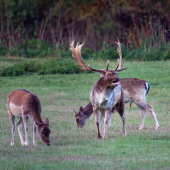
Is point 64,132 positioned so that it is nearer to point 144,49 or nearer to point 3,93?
point 3,93

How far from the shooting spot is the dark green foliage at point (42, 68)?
64.4 ft

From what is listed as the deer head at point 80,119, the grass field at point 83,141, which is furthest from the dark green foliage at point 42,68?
the deer head at point 80,119

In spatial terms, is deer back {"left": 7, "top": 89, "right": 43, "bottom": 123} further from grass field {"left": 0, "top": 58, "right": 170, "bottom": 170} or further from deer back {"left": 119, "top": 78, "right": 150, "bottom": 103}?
deer back {"left": 119, "top": 78, "right": 150, "bottom": 103}

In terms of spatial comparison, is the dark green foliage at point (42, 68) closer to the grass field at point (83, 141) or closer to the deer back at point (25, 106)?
the grass field at point (83, 141)

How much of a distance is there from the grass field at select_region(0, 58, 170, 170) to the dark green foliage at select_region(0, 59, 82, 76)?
7.44 feet

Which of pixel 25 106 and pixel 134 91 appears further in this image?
pixel 134 91

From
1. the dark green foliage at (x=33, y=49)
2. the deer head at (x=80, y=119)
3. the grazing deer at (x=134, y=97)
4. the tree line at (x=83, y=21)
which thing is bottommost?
the deer head at (x=80, y=119)

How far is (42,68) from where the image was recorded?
66.6 ft

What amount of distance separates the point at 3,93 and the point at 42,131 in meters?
8.46

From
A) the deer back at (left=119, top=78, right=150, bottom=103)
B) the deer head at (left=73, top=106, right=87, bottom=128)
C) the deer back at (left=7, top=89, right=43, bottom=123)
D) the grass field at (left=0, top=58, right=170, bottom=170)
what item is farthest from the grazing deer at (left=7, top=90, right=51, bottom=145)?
the deer back at (left=119, top=78, right=150, bottom=103)

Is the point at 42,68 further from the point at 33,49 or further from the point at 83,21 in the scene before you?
the point at 83,21

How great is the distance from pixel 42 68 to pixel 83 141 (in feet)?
39.8

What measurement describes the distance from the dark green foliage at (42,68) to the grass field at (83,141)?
227cm

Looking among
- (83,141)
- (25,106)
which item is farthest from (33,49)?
(83,141)
